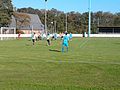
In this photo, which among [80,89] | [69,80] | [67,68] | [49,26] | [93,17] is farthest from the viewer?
[93,17]

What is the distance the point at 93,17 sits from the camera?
182250 mm

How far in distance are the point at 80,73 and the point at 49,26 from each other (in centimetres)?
13876

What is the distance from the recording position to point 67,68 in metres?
17.6

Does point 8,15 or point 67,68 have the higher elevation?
point 8,15

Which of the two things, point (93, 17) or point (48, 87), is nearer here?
point (48, 87)

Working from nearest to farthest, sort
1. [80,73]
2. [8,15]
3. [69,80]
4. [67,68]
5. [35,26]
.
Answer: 1. [69,80]
2. [80,73]
3. [67,68]
4. [8,15]
5. [35,26]

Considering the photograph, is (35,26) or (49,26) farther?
(49,26)

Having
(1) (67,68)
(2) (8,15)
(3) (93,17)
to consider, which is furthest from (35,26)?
(1) (67,68)

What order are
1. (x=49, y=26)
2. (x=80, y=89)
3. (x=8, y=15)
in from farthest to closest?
(x=49, y=26)
(x=8, y=15)
(x=80, y=89)

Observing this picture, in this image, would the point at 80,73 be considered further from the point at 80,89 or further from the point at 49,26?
the point at 49,26

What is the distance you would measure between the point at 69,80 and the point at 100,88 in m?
2.12

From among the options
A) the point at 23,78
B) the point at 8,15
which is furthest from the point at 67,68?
the point at 8,15

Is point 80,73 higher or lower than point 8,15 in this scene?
lower

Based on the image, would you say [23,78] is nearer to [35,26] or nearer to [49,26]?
[35,26]
